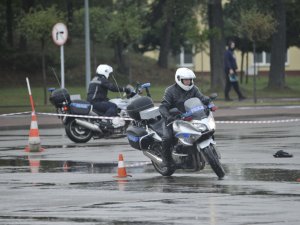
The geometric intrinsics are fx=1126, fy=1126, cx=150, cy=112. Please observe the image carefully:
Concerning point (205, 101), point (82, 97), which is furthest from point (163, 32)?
point (205, 101)

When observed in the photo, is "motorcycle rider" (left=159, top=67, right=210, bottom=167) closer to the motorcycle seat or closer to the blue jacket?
the motorcycle seat

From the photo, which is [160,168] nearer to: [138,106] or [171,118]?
[171,118]

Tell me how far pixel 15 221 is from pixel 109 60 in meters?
51.1

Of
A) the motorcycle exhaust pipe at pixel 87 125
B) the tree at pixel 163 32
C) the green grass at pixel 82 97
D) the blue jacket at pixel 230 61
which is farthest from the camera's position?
the tree at pixel 163 32

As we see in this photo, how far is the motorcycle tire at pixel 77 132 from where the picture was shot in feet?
78.6

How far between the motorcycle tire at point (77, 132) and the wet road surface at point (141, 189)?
1.17 m

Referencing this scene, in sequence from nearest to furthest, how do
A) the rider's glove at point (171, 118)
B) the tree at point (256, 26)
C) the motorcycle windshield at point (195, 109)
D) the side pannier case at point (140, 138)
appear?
the motorcycle windshield at point (195, 109) → the rider's glove at point (171, 118) → the side pannier case at point (140, 138) → the tree at point (256, 26)

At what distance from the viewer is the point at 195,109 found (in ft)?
51.8

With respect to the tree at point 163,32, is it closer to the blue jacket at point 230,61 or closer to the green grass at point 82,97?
the green grass at point 82,97

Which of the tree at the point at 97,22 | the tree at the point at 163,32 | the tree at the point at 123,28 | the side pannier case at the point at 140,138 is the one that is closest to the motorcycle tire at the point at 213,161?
the side pannier case at the point at 140,138

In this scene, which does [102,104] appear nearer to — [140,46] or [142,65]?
[142,65]

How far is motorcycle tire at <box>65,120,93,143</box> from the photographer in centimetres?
2397

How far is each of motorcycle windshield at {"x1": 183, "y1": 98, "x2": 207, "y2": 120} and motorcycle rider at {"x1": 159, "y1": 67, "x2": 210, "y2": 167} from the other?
329 mm

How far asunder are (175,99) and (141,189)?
224 centimetres
